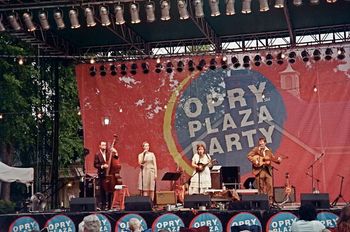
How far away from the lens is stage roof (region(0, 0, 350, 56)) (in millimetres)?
15531

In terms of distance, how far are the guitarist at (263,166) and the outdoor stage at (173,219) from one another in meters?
4.05

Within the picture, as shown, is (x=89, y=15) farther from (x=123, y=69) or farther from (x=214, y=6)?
(x=123, y=69)

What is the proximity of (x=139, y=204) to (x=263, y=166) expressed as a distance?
15.6ft

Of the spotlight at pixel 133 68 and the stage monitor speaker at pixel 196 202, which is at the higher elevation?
the spotlight at pixel 133 68

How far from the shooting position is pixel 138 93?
59.1ft

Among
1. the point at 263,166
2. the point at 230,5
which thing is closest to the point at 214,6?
the point at 230,5

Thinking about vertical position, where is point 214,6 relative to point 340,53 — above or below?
above

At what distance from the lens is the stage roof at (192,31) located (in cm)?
1553

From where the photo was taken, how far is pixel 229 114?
17.3 metres

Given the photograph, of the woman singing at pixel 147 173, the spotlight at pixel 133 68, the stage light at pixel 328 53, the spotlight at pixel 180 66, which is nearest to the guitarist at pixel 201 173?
the woman singing at pixel 147 173

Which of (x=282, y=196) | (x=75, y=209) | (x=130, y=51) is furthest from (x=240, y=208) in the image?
(x=130, y=51)

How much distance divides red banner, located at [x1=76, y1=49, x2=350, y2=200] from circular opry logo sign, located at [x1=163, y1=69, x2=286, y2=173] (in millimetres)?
28

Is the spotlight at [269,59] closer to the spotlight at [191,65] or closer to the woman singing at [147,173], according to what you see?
the spotlight at [191,65]

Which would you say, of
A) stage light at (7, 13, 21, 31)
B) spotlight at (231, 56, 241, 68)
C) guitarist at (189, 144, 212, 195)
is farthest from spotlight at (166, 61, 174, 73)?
stage light at (7, 13, 21, 31)
